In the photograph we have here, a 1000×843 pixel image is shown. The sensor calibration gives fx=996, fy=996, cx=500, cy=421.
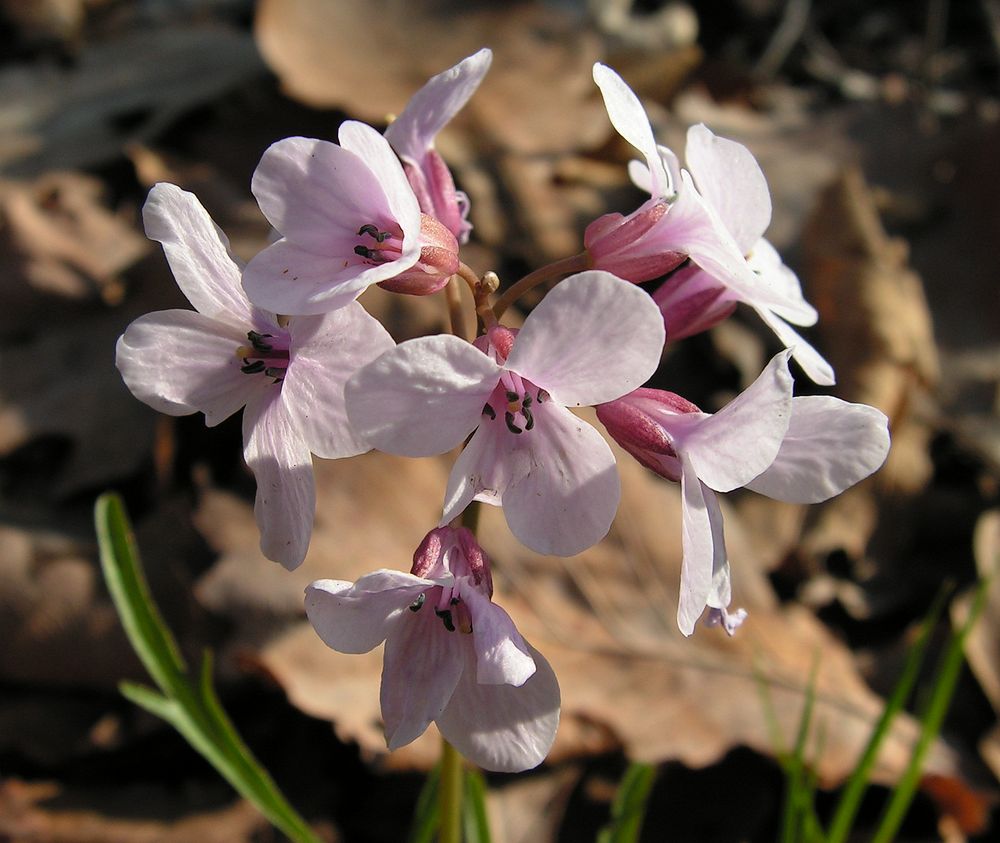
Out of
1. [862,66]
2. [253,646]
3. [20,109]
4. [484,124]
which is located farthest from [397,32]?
[253,646]

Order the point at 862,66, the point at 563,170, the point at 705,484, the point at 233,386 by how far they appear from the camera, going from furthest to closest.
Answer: the point at 862,66
the point at 563,170
the point at 233,386
the point at 705,484

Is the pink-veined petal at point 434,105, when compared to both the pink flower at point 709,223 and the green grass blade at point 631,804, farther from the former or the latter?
the green grass blade at point 631,804

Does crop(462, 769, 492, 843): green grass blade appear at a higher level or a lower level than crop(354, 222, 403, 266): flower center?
lower

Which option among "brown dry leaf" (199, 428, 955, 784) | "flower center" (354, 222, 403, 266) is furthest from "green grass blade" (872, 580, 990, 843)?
"flower center" (354, 222, 403, 266)

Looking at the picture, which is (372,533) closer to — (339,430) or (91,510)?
(91,510)

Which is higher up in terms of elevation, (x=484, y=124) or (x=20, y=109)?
(x=484, y=124)

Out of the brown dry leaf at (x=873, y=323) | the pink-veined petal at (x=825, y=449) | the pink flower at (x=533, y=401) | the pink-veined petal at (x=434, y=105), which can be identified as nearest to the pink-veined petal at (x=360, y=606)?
the pink flower at (x=533, y=401)

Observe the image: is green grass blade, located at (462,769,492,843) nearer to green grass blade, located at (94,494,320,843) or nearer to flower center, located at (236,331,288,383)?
green grass blade, located at (94,494,320,843)
